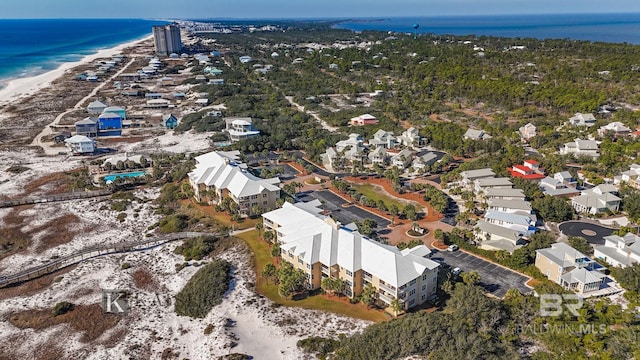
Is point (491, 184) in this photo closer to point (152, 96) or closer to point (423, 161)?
point (423, 161)

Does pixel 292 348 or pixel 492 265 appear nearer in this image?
pixel 292 348

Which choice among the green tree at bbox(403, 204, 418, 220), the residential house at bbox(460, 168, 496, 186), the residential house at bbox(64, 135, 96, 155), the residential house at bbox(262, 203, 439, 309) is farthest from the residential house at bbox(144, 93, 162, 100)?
the residential house at bbox(262, 203, 439, 309)

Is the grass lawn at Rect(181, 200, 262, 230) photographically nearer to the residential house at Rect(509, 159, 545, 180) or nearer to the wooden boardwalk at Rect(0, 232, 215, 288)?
the wooden boardwalk at Rect(0, 232, 215, 288)

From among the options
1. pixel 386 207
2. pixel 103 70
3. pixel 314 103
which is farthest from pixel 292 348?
pixel 103 70

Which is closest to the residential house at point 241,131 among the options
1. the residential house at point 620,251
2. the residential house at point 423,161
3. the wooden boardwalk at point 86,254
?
the residential house at point 423,161

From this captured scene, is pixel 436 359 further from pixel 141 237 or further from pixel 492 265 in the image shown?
pixel 141 237

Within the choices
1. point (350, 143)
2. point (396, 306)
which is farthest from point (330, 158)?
point (396, 306)
